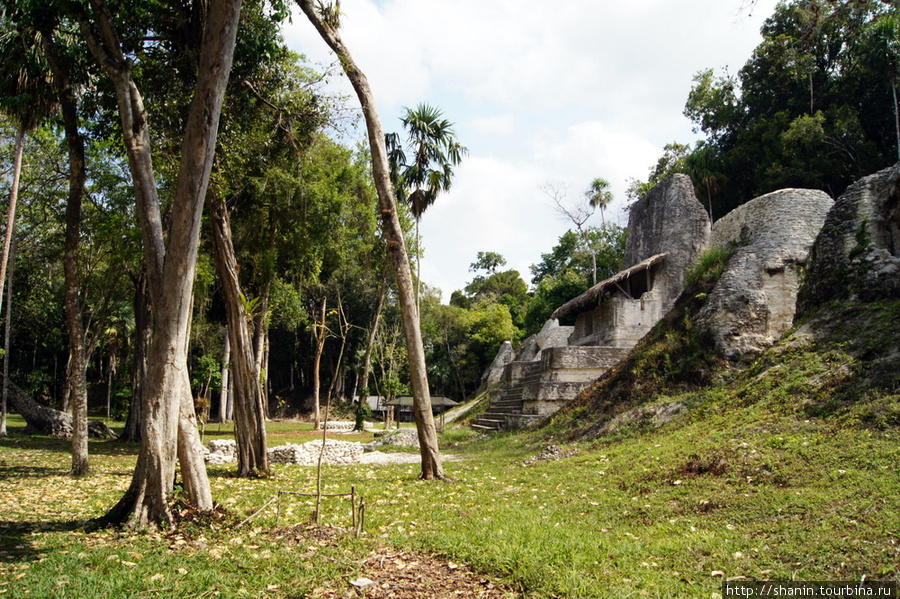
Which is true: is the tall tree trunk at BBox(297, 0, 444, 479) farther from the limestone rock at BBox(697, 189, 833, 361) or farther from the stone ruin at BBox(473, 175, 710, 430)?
the stone ruin at BBox(473, 175, 710, 430)

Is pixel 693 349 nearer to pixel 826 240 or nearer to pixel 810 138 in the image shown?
pixel 826 240

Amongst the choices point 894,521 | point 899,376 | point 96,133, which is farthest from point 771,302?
point 96,133

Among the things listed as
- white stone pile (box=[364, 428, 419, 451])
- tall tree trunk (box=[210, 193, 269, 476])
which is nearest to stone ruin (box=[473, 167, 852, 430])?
white stone pile (box=[364, 428, 419, 451])

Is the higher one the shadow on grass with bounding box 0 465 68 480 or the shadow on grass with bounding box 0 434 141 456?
the shadow on grass with bounding box 0 465 68 480

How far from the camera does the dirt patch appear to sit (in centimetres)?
382

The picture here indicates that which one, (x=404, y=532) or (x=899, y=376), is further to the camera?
(x=899, y=376)

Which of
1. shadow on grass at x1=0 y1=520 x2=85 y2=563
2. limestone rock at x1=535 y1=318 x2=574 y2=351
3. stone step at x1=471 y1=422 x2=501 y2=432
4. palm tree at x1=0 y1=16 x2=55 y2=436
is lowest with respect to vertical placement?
stone step at x1=471 y1=422 x2=501 y2=432

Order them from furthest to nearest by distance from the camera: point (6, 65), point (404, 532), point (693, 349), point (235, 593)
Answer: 1. point (693, 349)
2. point (6, 65)
3. point (404, 532)
4. point (235, 593)

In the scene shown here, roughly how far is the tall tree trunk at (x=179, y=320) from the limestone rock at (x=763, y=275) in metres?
11.4

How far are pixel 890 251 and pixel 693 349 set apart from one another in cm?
439

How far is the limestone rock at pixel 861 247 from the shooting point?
34.1ft

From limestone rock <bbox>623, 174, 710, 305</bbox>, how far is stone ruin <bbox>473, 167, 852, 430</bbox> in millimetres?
40

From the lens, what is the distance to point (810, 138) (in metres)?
29.0

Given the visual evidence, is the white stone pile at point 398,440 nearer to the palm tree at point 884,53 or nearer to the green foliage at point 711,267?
the green foliage at point 711,267
